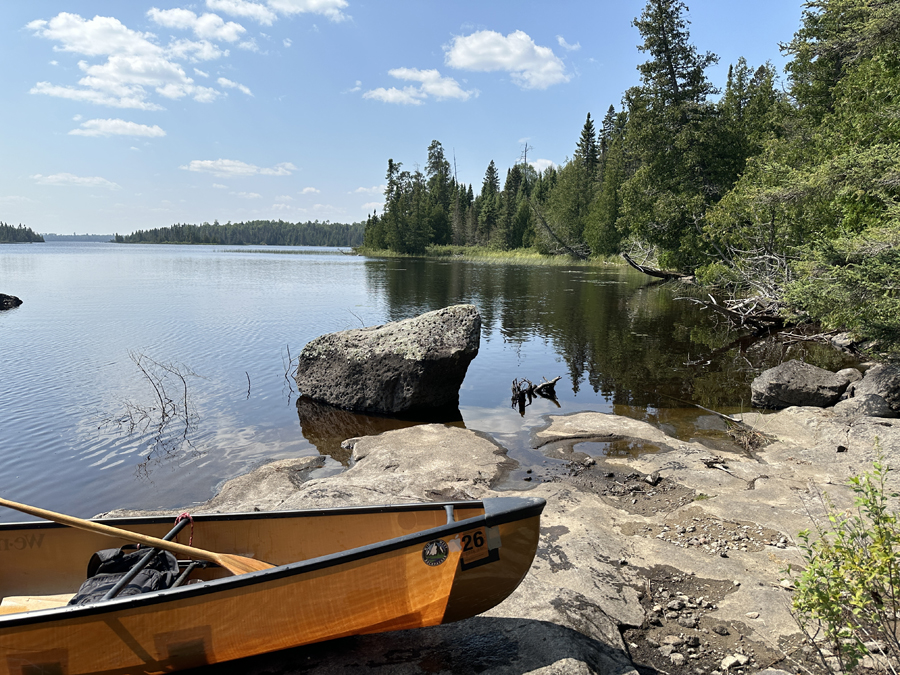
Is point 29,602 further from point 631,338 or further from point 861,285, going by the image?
point 631,338

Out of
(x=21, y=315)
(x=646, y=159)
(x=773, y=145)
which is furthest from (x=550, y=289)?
(x=21, y=315)

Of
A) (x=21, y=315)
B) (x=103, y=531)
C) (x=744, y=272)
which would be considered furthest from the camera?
(x=21, y=315)

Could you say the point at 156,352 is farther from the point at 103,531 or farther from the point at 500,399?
the point at 103,531

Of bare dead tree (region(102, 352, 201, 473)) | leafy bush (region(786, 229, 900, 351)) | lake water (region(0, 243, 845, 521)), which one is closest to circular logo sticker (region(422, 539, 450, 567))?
lake water (region(0, 243, 845, 521))

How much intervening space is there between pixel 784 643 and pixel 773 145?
3114 cm

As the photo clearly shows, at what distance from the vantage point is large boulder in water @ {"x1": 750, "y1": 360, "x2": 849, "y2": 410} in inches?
499

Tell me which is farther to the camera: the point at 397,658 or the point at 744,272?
the point at 744,272

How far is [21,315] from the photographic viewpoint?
26312 millimetres

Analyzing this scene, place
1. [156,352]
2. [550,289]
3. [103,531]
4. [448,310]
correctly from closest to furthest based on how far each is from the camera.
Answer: [103,531] < [448,310] < [156,352] < [550,289]

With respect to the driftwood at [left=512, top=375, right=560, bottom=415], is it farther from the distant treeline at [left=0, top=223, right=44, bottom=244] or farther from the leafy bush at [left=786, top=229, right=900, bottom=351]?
the distant treeline at [left=0, top=223, right=44, bottom=244]

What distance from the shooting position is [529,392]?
14.5 meters

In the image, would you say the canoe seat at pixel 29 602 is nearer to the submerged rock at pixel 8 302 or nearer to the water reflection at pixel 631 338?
the water reflection at pixel 631 338

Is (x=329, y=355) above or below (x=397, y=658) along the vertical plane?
above

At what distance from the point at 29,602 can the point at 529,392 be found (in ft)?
37.6
